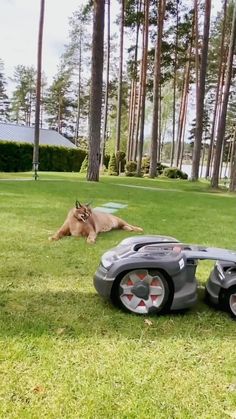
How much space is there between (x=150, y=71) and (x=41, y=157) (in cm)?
836

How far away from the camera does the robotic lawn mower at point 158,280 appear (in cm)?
268

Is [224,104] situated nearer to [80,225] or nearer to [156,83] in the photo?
[156,83]

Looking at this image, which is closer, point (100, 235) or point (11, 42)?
point (100, 235)

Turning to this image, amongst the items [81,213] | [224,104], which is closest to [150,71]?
[224,104]

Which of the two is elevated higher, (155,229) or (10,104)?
(10,104)

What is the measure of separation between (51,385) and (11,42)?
104 ft

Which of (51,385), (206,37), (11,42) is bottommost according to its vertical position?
(51,385)

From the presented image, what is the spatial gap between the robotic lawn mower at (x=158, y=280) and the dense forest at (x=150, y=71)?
1023 cm

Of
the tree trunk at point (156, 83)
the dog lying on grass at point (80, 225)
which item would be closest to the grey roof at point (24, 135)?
the tree trunk at point (156, 83)

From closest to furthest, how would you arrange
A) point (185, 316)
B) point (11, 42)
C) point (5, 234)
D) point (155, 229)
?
point (185, 316) < point (5, 234) < point (155, 229) < point (11, 42)

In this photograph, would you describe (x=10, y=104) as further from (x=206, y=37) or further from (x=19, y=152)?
(x=206, y=37)

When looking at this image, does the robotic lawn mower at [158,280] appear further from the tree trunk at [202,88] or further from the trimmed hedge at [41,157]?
the trimmed hedge at [41,157]

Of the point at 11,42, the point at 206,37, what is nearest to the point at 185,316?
the point at 206,37

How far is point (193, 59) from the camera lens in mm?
22406
